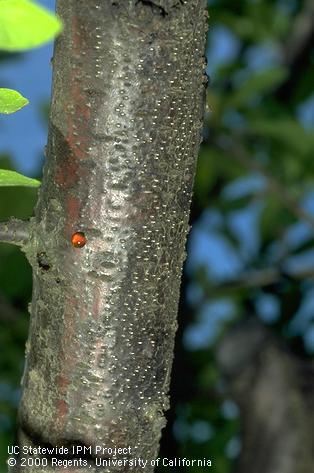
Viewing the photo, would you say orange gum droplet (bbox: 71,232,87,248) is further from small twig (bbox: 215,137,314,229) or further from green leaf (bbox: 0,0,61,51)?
small twig (bbox: 215,137,314,229)

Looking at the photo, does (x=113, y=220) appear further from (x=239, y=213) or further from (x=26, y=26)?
(x=239, y=213)

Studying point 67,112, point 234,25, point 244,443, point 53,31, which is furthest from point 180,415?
point 53,31

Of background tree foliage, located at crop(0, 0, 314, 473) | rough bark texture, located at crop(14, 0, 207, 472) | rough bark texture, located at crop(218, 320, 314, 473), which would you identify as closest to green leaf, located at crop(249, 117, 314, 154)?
A: background tree foliage, located at crop(0, 0, 314, 473)

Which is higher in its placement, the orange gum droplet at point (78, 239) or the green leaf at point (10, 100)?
the green leaf at point (10, 100)

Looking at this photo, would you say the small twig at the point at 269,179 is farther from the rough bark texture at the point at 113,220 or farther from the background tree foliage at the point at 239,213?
the rough bark texture at the point at 113,220

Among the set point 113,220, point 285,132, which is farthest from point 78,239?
point 285,132

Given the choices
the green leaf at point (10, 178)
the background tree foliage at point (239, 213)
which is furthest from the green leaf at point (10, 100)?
the background tree foliage at point (239, 213)
